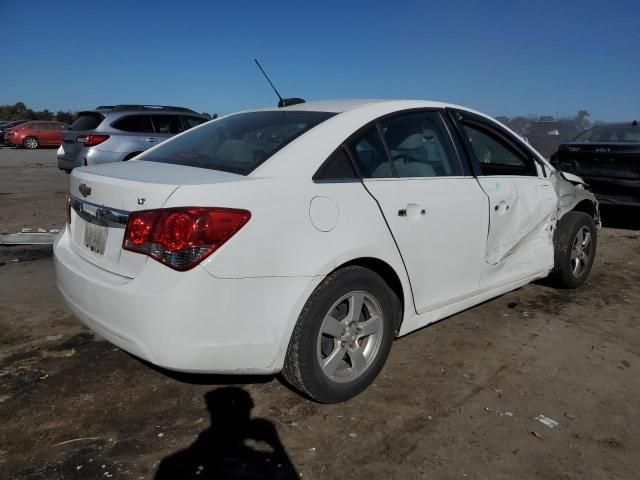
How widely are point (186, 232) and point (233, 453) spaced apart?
3.44 ft

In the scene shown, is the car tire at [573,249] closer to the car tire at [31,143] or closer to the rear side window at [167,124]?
the rear side window at [167,124]

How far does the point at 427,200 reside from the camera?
305 cm

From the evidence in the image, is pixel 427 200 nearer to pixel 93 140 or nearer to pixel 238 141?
pixel 238 141

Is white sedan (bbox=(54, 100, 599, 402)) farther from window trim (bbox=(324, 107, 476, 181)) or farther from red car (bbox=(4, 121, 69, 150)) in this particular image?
red car (bbox=(4, 121, 69, 150))

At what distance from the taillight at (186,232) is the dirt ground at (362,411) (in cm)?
93

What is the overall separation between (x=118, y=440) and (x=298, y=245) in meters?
1.27

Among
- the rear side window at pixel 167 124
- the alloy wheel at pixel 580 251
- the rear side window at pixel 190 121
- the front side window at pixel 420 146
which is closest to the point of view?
the front side window at pixel 420 146

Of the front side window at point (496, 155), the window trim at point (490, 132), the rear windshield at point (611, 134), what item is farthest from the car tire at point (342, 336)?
the rear windshield at point (611, 134)

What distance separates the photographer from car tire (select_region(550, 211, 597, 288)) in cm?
443

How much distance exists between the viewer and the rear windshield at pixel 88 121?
10.2 metres

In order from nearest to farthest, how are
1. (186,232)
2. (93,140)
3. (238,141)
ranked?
(186,232) → (238,141) → (93,140)

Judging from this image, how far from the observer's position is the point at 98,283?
2.48 m

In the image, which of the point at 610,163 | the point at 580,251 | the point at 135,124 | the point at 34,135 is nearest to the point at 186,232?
the point at 580,251

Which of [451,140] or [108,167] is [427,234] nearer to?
[451,140]
